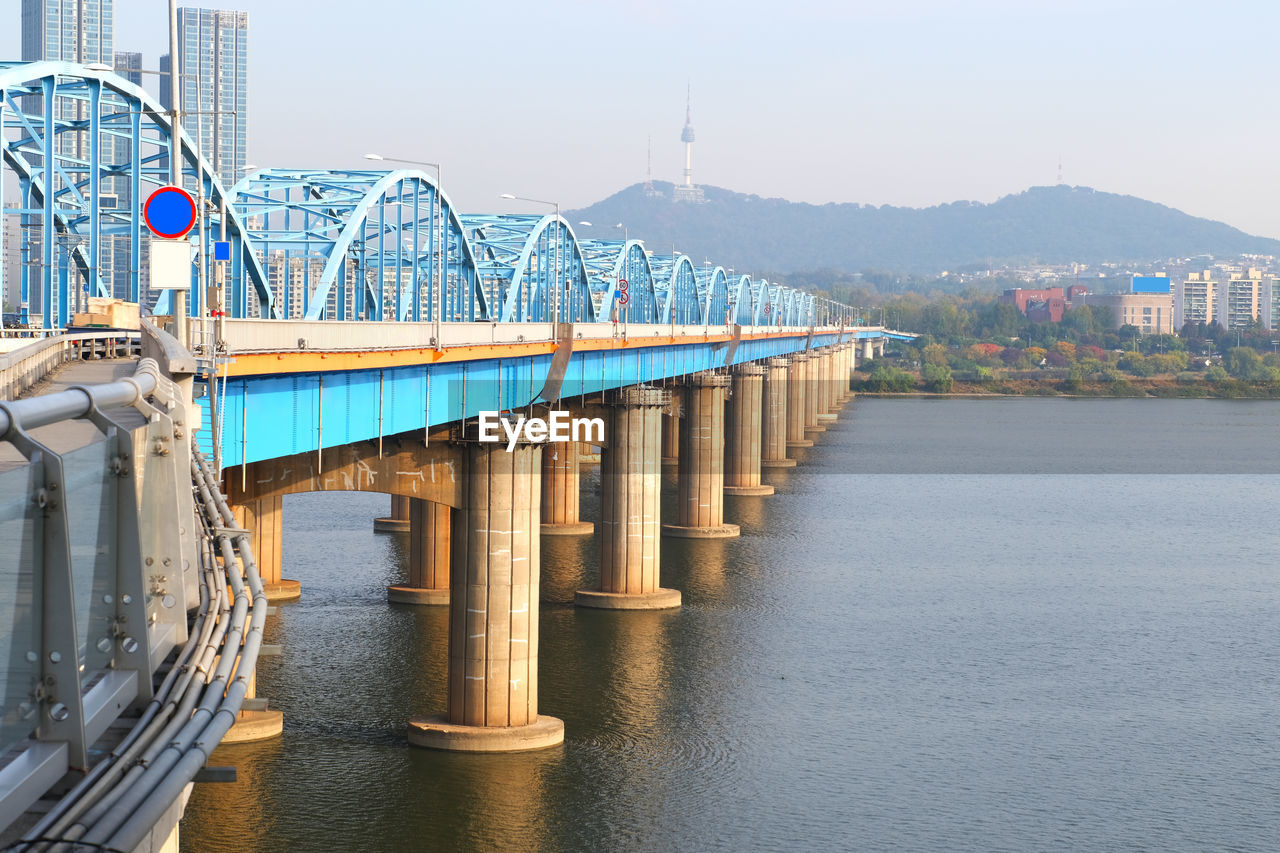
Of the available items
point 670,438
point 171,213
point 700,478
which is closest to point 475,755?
point 171,213

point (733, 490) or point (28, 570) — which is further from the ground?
point (28, 570)

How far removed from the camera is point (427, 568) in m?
46.4

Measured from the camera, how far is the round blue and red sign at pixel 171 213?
51.5 ft

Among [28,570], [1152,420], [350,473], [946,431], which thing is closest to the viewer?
[28,570]

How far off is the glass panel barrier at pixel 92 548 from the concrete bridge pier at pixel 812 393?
404 feet

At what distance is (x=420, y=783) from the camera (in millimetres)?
28734

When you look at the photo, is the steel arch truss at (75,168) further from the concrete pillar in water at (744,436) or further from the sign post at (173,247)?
the concrete pillar in water at (744,436)

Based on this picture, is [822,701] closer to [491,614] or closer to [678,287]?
[491,614]

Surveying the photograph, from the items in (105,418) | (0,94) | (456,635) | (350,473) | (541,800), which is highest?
(0,94)

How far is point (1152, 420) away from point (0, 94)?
141 metres

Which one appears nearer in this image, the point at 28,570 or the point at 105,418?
the point at 28,570

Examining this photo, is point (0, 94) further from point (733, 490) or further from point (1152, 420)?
point (1152, 420)

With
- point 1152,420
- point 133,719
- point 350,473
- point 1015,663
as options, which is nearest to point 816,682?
point 1015,663

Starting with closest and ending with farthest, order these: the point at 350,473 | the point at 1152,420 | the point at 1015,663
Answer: the point at 350,473
the point at 1015,663
the point at 1152,420
